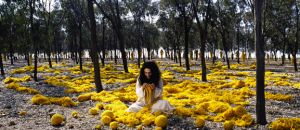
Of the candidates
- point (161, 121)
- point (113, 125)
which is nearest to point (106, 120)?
point (113, 125)

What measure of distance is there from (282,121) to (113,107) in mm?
6622

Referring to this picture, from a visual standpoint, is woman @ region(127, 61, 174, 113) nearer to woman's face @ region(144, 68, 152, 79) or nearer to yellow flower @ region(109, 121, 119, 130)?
woman's face @ region(144, 68, 152, 79)

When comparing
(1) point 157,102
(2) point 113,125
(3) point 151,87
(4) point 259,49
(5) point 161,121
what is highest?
(4) point 259,49

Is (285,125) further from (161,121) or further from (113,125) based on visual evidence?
(113,125)

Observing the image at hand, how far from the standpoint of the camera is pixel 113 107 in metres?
14.2

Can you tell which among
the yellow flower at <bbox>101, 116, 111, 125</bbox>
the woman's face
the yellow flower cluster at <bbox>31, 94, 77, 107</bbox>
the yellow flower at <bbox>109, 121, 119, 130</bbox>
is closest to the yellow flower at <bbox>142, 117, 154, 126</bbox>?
the yellow flower at <bbox>109, 121, 119, 130</bbox>

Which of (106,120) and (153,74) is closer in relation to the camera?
(106,120)

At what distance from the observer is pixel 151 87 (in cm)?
1178

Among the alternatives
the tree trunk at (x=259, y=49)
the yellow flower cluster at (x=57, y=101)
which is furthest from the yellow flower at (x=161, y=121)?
the yellow flower cluster at (x=57, y=101)

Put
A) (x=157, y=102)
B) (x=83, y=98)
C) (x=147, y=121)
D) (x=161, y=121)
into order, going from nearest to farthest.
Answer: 1. (x=161, y=121)
2. (x=147, y=121)
3. (x=157, y=102)
4. (x=83, y=98)

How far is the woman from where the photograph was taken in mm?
11844

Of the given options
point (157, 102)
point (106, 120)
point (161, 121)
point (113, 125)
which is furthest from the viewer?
point (157, 102)

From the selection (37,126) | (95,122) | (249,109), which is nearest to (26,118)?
(37,126)

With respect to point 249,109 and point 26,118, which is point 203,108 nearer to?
point 249,109
